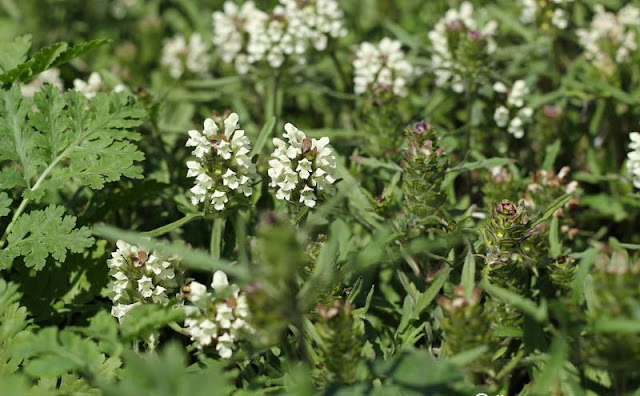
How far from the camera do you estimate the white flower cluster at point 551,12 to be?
13.8 ft

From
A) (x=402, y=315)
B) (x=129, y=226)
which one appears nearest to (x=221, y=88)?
(x=129, y=226)

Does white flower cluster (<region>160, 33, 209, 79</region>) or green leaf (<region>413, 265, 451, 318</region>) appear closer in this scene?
green leaf (<region>413, 265, 451, 318</region>)

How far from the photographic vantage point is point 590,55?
171 inches

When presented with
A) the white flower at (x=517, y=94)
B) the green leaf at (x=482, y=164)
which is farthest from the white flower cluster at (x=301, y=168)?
the white flower at (x=517, y=94)

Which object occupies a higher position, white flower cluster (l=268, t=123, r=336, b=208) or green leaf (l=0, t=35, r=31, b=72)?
green leaf (l=0, t=35, r=31, b=72)

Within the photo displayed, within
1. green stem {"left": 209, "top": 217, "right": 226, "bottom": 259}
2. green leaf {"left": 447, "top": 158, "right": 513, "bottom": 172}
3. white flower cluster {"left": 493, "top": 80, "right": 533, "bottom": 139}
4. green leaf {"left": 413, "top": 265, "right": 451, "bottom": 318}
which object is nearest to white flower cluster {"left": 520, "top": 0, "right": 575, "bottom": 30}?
white flower cluster {"left": 493, "top": 80, "right": 533, "bottom": 139}

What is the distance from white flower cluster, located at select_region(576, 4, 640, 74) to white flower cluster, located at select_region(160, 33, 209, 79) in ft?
8.73

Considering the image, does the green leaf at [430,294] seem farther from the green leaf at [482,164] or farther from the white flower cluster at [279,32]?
the white flower cluster at [279,32]

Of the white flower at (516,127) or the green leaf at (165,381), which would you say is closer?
the green leaf at (165,381)

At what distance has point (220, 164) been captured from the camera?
2.79 meters

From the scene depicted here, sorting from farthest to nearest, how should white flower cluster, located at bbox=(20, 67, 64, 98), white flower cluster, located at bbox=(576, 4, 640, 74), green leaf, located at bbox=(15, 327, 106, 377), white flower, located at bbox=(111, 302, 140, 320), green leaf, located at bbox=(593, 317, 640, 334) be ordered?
white flower cluster, located at bbox=(20, 67, 64, 98) < white flower cluster, located at bbox=(576, 4, 640, 74) < white flower, located at bbox=(111, 302, 140, 320) < green leaf, located at bbox=(15, 327, 106, 377) < green leaf, located at bbox=(593, 317, 640, 334)

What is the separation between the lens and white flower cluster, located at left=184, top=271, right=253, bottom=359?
2.43 meters

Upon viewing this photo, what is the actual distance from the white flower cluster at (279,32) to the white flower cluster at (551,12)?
1.20 metres

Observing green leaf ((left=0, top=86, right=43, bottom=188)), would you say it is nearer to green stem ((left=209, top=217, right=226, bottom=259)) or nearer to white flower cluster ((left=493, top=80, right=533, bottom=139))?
green stem ((left=209, top=217, right=226, bottom=259))
